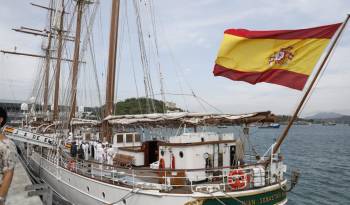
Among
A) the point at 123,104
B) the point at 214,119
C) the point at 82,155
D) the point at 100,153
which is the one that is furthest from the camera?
the point at 123,104

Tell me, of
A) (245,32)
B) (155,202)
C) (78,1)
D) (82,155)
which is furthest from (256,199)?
(78,1)

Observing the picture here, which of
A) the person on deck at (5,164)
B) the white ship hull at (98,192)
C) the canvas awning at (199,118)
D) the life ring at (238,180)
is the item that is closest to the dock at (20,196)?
the white ship hull at (98,192)

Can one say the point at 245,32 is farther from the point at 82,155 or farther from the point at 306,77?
the point at 82,155

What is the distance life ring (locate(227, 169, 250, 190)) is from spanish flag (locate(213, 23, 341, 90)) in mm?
3381

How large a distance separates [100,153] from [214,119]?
269 inches

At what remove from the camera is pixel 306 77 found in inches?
375

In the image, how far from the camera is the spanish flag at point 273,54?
9609 millimetres

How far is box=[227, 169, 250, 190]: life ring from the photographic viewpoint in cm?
1096

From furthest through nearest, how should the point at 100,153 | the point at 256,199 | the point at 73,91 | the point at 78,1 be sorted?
the point at 78,1 → the point at 73,91 → the point at 100,153 → the point at 256,199

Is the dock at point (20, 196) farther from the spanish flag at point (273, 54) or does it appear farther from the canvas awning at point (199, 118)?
the spanish flag at point (273, 54)

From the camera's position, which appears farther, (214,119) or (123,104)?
(123,104)

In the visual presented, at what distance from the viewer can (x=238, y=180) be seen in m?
11.1

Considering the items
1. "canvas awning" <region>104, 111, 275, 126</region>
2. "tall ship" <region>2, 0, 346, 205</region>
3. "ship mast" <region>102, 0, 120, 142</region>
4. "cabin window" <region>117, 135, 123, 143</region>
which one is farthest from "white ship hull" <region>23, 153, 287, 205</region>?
"ship mast" <region>102, 0, 120, 142</region>

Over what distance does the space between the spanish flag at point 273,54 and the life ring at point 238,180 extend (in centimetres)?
338
